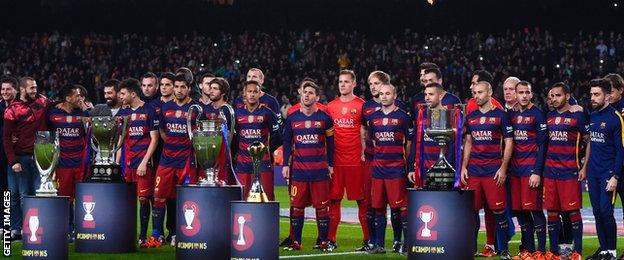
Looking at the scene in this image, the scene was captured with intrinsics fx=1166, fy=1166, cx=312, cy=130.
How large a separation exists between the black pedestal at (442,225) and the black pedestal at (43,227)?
11.2 ft

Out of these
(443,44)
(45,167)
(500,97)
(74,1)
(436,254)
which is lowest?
(436,254)

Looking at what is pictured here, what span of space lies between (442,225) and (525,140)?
9.23 ft

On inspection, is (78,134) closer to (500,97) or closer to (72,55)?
(500,97)

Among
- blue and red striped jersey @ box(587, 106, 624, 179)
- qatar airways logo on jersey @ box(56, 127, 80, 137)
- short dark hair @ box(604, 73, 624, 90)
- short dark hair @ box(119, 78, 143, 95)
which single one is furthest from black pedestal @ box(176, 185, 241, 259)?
short dark hair @ box(604, 73, 624, 90)

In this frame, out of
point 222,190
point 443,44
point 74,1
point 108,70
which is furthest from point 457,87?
point 222,190

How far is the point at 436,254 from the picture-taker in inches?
406

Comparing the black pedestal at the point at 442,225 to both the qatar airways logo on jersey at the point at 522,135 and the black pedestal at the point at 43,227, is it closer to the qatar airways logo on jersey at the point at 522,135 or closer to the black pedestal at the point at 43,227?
the qatar airways logo on jersey at the point at 522,135

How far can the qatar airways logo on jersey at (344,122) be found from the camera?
1395 cm

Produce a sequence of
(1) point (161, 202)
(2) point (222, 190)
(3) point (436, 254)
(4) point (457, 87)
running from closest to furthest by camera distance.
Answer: (3) point (436, 254) → (2) point (222, 190) → (1) point (161, 202) → (4) point (457, 87)

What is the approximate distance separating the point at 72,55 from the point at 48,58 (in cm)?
83

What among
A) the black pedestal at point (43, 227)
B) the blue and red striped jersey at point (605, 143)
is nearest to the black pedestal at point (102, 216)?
the black pedestal at point (43, 227)

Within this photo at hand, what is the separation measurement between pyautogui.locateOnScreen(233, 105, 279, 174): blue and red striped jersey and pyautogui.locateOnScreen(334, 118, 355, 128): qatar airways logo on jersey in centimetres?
72

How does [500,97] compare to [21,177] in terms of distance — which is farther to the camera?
[500,97]

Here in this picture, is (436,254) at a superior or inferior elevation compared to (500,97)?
inferior
